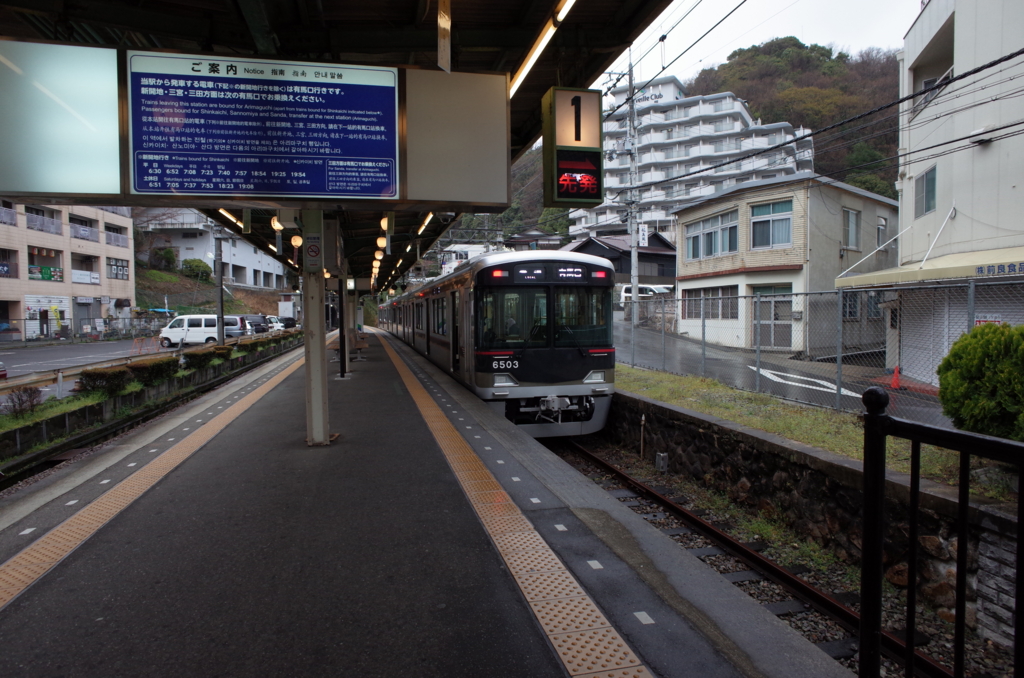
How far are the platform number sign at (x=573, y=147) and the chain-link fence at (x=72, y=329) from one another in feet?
92.5

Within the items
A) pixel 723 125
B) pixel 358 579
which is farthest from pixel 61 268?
pixel 723 125

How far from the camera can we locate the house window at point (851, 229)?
20.3 meters

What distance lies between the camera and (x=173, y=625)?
2.88 meters

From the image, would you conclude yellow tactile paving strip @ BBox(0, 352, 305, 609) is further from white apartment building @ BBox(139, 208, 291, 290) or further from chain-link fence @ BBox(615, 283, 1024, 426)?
white apartment building @ BBox(139, 208, 291, 290)

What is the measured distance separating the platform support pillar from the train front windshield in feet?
8.84

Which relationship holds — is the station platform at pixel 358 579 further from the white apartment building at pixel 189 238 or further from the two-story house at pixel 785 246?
the white apartment building at pixel 189 238

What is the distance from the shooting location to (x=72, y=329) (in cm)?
2928

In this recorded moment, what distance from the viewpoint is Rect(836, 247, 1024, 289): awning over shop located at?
984cm

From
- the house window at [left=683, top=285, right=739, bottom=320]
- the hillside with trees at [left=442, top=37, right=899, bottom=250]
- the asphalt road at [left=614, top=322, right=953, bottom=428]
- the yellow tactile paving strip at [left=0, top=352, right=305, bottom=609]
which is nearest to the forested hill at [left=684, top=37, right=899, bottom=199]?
the hillside with trees at [left=442, top=37, right=899, bottom=250]

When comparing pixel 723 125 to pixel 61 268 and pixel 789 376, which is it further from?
pixel 61 268

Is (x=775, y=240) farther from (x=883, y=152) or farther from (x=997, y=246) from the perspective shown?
(x=883, y=152)

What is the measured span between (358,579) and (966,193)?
14.0 meters

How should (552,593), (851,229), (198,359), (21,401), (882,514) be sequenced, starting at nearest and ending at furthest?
(882,514)
(552,593)
(21,401)
(198,359)
(851,229)

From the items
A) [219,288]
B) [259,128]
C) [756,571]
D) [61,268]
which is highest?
[61,268]
